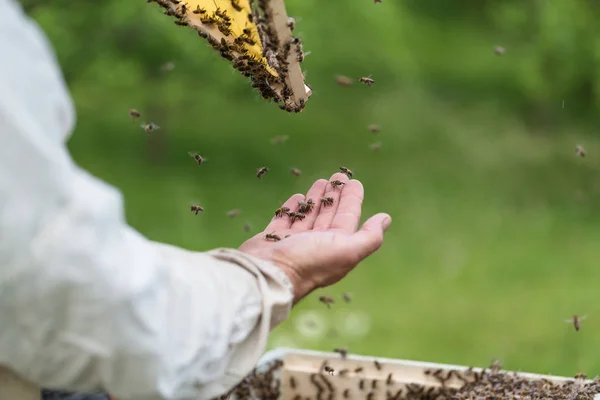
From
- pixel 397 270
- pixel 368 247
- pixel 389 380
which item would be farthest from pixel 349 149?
pixel 368 247

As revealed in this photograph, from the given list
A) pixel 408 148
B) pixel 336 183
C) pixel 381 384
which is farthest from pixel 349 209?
pixel 408 148

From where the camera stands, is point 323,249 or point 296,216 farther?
point 296,216

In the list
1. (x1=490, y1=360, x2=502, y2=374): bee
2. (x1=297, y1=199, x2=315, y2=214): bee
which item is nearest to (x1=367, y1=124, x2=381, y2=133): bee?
(x1=297, y1=199, x2=315, y2=214): bee

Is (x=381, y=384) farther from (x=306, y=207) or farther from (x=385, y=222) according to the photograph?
(x=385, y=222)

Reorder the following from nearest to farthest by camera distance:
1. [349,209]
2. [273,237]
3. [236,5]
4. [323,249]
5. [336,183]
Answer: [323,249] → [273,237] → [349,209] → [236,5] → [336,183]

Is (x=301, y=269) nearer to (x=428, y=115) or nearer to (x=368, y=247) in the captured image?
(x=368, y=247)

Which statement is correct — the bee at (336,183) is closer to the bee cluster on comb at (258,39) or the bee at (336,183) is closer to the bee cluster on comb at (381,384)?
the bee cluster on comb at (258,39)
